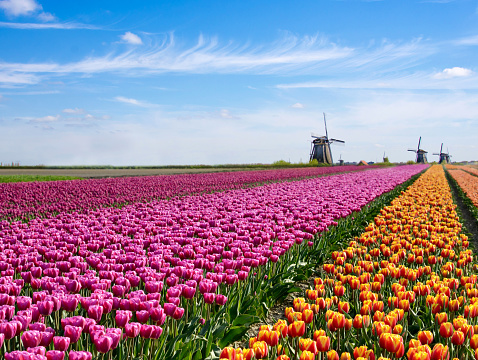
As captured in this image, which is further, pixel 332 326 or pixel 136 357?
pixel 332 326

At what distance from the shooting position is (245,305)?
400 cm

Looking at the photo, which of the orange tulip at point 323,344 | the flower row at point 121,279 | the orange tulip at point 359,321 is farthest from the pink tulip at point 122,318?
the orange tulip at point 359,321

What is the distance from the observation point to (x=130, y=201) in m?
14.3

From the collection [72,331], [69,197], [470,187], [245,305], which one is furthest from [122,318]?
[470,187]

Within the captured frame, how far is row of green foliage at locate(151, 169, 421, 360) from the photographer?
3064 mm

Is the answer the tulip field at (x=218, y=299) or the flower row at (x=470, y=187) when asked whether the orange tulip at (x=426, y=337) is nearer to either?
the tulip field at (x=218, y=299)

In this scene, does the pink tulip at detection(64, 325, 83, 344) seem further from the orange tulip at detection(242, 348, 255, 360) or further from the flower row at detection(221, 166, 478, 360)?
the orange tulip at detection(242, 348, 255, 360)

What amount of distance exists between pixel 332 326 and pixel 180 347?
43.7 inches

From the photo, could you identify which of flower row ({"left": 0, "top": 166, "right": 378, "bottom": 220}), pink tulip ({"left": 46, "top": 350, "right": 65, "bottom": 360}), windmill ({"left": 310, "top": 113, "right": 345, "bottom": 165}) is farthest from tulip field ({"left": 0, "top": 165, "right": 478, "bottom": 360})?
windmill ({"left": 310, "top": 113, "right": 345, "bottom": 165})

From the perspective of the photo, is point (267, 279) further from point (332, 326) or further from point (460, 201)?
point (460, 201)

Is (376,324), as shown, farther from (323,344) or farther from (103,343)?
(103,343)

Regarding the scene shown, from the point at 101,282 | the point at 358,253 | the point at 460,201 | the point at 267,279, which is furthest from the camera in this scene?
the point at 460,201

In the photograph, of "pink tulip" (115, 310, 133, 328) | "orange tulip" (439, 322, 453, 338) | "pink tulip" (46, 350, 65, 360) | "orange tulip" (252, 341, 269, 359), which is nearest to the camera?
"pink tulip" (46, 350, 65, 360)

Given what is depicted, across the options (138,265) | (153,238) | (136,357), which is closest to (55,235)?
(153,238)
